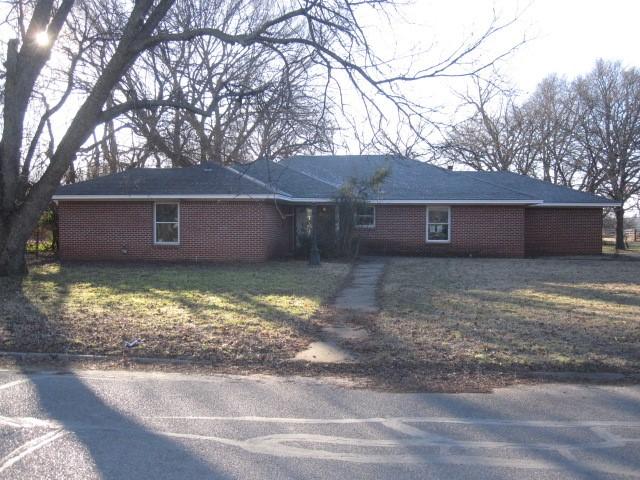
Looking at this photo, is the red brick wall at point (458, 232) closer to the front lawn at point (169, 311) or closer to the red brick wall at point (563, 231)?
the red brick wall at point (563, 231)

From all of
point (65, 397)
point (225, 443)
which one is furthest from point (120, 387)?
point (225, 443)

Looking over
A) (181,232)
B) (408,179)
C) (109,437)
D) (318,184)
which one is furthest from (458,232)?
(109,437)

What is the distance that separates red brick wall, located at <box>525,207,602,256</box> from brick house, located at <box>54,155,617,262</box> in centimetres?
4

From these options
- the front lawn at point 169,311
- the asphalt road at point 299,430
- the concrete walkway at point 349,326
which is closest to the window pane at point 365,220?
the concrete walkway at point 349,326

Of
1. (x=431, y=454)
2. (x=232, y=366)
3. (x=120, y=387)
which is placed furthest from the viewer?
(x=232, y=366)

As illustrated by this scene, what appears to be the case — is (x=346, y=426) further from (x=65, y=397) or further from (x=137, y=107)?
(x=137, y=107)

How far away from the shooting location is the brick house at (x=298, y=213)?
20484 mm

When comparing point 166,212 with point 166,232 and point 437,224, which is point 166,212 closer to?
point 166,232

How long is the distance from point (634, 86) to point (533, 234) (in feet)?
50.3

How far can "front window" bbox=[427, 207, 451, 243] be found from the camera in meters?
24.7

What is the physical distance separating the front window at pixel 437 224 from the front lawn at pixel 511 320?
679 cm

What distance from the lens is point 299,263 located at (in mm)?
20422

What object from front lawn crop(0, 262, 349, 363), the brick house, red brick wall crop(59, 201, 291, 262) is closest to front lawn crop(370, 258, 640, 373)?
front lawn crop(0, 262, 349, 363)

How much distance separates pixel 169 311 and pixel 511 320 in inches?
228
